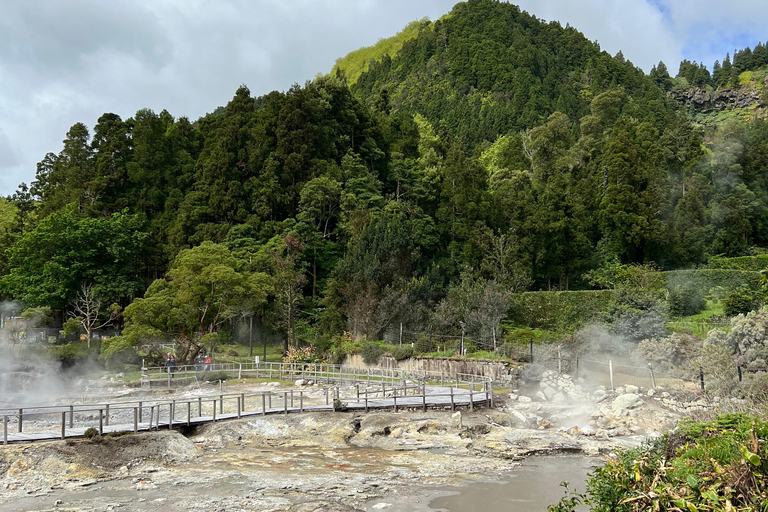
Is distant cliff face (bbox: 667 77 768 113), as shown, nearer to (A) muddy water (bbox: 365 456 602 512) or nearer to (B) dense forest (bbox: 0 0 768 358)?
(B) dense forest (bbox: 0 0 768 358)

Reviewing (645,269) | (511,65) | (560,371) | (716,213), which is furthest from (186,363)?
(511,65)

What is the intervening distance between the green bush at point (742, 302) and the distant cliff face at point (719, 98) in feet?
329

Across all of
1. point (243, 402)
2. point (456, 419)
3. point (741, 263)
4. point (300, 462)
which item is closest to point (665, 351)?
point (456, 419)

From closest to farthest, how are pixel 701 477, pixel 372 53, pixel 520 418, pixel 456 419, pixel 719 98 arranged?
1. pixel 701 477
2. pixel 456 419
3. pixel 520 418
4. pixel 719 98
5. pixel 372 53

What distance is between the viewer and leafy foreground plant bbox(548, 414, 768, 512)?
587cm

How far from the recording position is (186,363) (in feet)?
119

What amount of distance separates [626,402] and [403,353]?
567 inches

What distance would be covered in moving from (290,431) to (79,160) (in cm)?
5184

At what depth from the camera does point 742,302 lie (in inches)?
1051

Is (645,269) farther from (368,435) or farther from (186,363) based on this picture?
(186,363)

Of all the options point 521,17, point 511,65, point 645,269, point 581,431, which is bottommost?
point 581,431

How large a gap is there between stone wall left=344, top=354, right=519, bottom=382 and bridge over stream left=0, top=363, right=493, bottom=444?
0.63 meters

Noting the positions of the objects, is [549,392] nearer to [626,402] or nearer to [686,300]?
[626,402]

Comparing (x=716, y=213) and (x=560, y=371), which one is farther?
(x=716, y=213)
